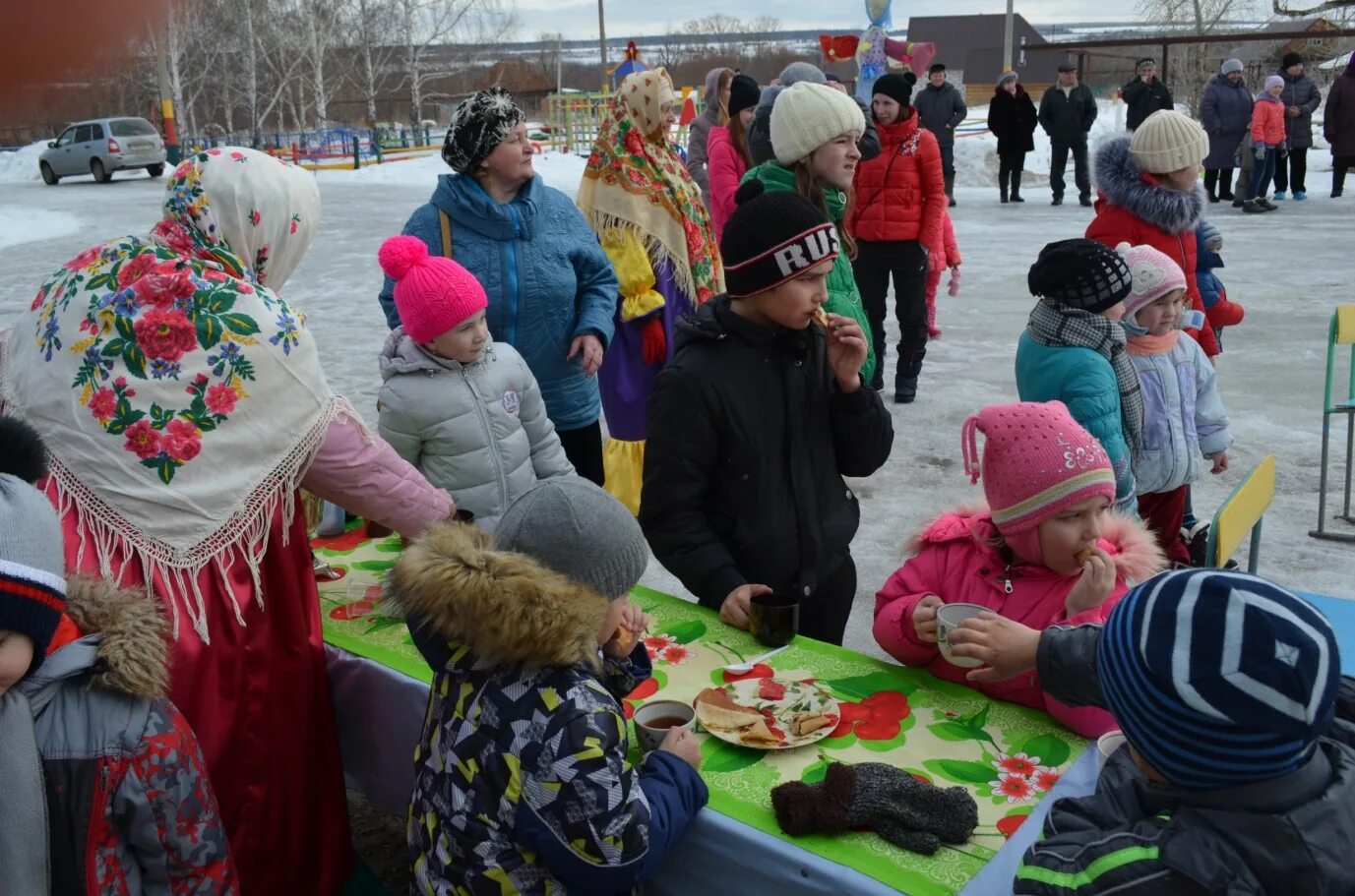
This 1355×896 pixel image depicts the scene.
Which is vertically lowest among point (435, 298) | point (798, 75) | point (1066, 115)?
point (435, 298)

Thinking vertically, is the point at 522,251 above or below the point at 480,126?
below

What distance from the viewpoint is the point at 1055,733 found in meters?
2.00

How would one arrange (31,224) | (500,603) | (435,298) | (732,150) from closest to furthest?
(500,603)
(435,298)
(732,150)
(31,224)

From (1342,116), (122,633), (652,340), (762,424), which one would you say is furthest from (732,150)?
(1342,116)

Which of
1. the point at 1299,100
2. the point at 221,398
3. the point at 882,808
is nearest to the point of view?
the point at 882,808

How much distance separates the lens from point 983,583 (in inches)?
91.6

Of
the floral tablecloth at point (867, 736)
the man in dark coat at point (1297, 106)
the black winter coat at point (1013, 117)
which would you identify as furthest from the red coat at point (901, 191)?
the man in dark coat at point (1297, 106)

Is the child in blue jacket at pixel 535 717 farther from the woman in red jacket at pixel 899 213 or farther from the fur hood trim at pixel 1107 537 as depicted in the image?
the woman in red jacket at pixel 899 213

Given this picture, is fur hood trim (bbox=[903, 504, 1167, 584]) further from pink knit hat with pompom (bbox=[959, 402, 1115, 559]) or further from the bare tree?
the bare tree

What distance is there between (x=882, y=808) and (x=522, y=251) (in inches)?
102

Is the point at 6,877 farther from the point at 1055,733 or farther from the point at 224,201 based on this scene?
the point at 1055,733

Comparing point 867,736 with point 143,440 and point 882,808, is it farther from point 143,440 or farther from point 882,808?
point 143,440

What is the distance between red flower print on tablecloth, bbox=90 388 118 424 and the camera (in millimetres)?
2111

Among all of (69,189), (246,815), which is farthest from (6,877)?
(69,189)
